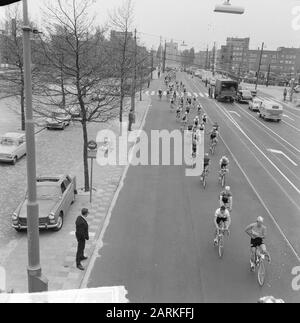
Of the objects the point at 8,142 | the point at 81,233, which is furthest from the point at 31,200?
the point at 8,142

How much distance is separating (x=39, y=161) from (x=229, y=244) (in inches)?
477

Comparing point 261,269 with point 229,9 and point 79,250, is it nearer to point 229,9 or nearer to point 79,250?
point 79,250

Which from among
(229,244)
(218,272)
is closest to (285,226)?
(229,244)

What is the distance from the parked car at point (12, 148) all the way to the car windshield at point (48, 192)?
693 centimetres

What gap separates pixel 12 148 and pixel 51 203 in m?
8.86

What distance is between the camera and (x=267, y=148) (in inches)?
1075

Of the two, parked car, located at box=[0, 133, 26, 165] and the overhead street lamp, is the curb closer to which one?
the overhead street lamp

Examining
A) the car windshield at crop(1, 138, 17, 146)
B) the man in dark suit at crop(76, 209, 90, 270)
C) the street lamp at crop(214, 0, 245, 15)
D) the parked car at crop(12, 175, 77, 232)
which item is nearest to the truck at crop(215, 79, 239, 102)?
the car windshield at crop(1, 138, 17, 146)

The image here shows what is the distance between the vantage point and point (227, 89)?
53.5 m

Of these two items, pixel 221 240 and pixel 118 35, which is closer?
pixel 221 240

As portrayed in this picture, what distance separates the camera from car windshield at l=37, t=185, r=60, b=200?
1373 cm

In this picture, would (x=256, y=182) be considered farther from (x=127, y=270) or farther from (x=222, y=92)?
(x=222, y=92)

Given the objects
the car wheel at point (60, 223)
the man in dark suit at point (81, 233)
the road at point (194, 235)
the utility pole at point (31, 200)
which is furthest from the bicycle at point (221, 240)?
A: the utility pole at point (31, 200)

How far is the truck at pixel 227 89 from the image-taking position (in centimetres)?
5322
